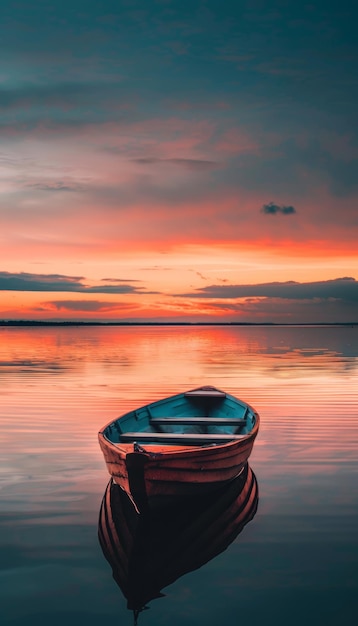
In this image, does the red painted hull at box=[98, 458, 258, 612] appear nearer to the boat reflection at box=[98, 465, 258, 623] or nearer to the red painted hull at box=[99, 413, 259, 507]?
the boat reflection at box=[98, 465, 258, 623]

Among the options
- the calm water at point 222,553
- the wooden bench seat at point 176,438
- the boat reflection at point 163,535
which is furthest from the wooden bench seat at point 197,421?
the boat reflection at point 163,535

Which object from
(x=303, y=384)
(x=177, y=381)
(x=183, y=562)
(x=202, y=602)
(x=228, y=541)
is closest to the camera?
(x=202, y=602)

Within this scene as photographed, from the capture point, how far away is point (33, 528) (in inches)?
440

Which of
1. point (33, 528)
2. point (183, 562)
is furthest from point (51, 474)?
point (183, 562)

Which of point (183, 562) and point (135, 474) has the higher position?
point (135, 474)

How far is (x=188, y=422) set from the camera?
1689 cm

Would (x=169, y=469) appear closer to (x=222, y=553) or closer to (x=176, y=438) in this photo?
(x=222, y=553)

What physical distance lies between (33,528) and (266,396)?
1998 centimetres

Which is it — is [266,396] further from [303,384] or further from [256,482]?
[256,482]

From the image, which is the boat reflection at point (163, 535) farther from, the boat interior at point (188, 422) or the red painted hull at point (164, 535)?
the boat interior at point (188, 422)

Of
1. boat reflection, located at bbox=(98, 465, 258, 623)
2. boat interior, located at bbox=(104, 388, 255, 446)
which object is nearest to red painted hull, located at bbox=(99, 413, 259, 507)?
boat reflection, located at bbox=(98, 465, 258, 623)

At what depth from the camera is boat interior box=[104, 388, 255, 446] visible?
14195 millimetres

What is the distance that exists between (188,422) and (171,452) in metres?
6.29

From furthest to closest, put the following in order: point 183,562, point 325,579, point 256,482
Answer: point 256,482 < point 183,562 < point 325,579
